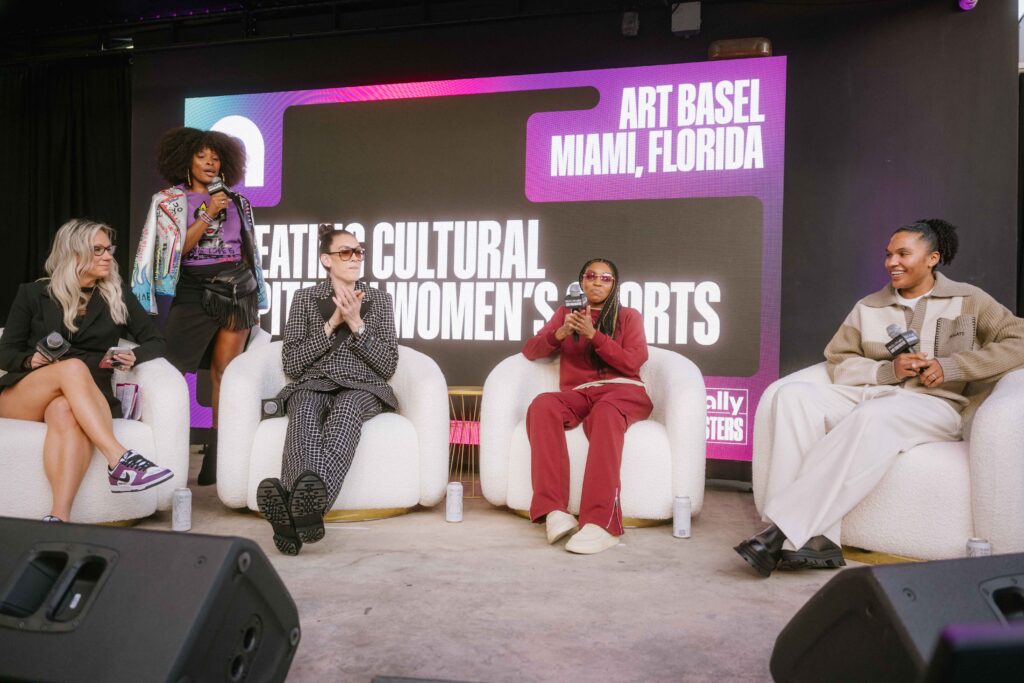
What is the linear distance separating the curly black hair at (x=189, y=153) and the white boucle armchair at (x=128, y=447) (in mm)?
1514

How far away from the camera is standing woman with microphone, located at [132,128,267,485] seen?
4195 mm

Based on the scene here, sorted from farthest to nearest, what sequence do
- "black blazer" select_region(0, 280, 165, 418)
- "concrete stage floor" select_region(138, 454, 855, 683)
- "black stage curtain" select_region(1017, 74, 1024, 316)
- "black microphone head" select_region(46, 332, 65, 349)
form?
1. "black stage curtain" select_region(1017, 74, 1024, 316)
2. "black blazer" select_region(0, 280, 165, 418)
3. "black microphone head" select_region(46, 332, 65, 349)
4. "concrete stage floor" select_region(138, 454, 855, 683)

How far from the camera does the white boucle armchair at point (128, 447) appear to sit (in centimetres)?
299

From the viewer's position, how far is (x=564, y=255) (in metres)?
4.80

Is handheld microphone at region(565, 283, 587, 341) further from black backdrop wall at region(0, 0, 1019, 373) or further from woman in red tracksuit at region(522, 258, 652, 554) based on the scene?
black backdrop wall at region(0, 0, 1019, 373)

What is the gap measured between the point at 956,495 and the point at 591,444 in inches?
49.0

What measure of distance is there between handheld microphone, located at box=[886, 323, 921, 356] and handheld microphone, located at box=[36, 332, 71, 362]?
310 centimetres

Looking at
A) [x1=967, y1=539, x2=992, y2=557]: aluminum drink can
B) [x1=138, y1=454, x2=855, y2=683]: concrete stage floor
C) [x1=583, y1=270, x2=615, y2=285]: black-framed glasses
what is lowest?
[x1=138, y1=454, x2=855, y2=683]: concrete stage floor

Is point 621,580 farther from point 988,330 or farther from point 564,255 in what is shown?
point 564,255

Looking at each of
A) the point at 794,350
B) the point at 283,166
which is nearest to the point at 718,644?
the point at 794,350

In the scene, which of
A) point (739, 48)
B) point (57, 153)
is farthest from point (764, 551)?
point (57, 153)

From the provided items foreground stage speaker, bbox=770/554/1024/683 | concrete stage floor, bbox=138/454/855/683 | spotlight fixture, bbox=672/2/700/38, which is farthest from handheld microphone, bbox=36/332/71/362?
spotlight fixture, bbox=672/2/700/38

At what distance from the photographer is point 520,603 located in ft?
7.82

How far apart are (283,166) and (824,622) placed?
479cm
